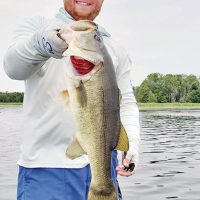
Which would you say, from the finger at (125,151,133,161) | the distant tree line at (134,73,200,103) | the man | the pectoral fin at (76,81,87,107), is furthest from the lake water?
the distant tree line at (134,73,200,103)

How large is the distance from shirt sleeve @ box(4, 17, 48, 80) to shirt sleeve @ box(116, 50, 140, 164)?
1.24m

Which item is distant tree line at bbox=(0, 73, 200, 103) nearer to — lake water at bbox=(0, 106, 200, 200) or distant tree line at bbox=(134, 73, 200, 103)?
distant tree line at bbox=(134, 73, 200, 103)

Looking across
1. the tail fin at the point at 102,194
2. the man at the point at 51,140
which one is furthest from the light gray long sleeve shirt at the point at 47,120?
the tail fin at the point at 102,194

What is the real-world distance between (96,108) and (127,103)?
171cm

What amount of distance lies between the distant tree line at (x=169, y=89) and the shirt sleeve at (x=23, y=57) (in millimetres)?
143226

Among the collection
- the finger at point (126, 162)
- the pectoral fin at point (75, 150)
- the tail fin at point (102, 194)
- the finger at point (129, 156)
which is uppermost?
the pectoral fin at point (75, 150)

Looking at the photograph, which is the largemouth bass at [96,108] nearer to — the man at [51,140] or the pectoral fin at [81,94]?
the pectoral fin at [81,94]

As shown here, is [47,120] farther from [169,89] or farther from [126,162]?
[169,89]

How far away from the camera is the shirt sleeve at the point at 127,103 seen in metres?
5.43

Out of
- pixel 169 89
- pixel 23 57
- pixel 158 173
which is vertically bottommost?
pixel 169 89

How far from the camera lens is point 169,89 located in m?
154

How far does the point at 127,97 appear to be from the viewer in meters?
5.66

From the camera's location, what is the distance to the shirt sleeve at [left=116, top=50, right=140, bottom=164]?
543 cm

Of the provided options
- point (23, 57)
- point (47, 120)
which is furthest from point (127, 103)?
point (23, 57)
